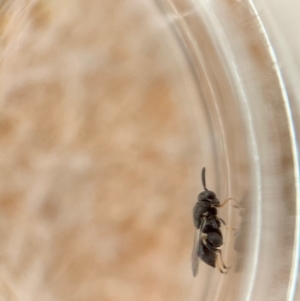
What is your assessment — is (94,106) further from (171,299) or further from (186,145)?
(171,299)

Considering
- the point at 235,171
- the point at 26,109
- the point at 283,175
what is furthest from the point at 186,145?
the point at 26,109

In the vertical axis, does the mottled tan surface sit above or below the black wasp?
above

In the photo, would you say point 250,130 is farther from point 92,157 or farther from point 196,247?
point 92,157

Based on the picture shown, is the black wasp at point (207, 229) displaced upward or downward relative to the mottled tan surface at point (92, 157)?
downward

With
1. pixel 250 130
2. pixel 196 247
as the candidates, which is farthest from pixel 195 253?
pixel 250 130

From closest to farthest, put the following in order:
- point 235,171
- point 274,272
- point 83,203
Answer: point 274,272 < point 235,171 < point 83,203

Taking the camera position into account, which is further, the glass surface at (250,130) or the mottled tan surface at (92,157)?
the mottled tan surface at (92,157)
